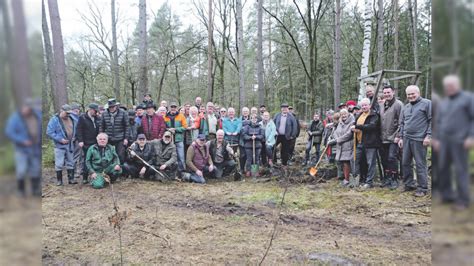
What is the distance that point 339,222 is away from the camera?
427cm

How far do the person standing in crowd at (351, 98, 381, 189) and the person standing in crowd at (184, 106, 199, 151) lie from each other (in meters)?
3.54

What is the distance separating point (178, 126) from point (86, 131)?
1916mm

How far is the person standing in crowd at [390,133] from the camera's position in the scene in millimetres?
5621

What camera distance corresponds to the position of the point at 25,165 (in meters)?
0.73

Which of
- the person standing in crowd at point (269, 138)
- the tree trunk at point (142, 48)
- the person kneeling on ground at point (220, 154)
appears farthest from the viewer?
the tree trunk at point (142, 48)

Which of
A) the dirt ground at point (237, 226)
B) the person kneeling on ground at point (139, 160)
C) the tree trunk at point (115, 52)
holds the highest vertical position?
the tree trunk at point (115, 52)

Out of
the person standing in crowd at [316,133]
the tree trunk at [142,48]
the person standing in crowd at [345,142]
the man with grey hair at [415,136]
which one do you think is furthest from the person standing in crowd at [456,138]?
the tree trunk at [142,48]

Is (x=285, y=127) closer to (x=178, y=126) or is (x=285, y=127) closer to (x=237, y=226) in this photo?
(x=178, y=126)

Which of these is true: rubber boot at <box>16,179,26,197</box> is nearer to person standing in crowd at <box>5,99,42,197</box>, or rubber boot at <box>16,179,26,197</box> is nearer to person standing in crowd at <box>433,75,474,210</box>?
person standing in crowd at <box>5,99,42,197</box>

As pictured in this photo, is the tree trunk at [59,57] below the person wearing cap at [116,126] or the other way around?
the other way around

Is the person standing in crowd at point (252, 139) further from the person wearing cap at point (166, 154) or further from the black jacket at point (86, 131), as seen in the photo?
the black jacket at point (86, 131)

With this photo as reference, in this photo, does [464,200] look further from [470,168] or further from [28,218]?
[28,218]

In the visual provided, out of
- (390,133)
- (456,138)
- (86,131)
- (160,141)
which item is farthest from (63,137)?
(456,138)

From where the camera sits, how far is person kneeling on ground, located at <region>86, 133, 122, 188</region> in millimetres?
6480
